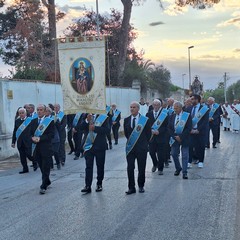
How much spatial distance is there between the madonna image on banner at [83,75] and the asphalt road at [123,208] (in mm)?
2016

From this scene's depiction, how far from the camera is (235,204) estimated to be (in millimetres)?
7352

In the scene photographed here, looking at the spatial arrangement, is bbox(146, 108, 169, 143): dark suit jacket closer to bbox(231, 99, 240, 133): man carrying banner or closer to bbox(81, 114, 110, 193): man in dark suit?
bbox(81, 114, 110, 193): man in dark suit

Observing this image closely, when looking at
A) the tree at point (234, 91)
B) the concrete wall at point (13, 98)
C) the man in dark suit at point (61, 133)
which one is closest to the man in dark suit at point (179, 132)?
the concrete wall at point (13, 98)

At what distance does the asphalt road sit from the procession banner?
173 cm

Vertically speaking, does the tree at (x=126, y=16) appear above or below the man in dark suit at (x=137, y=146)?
above

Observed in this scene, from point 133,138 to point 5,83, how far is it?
8.84 m

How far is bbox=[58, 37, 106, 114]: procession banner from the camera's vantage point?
8.23m

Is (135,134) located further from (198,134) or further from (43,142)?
(198,134)

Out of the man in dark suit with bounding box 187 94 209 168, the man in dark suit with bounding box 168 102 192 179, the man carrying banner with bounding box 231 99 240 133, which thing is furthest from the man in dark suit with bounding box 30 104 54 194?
the man carrying banner with bounding box 231 99 240 133

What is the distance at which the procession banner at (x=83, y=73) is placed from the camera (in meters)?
8.23

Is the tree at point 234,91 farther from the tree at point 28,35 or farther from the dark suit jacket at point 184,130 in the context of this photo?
the dark suit jacket at point 184,130

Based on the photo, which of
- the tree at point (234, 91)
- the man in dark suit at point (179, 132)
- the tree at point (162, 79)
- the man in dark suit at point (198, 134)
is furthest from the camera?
the tree at point (234, 91)

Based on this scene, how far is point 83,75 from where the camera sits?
27.4 ft

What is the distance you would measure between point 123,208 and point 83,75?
2.68 m
